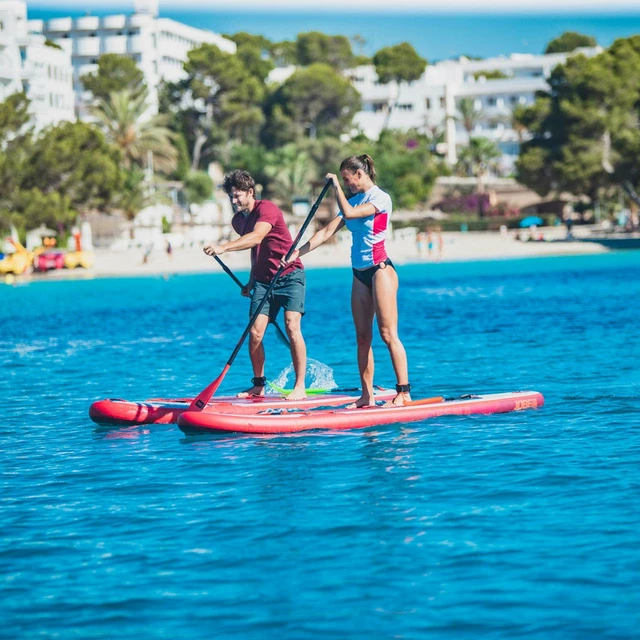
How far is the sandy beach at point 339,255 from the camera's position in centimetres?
5403

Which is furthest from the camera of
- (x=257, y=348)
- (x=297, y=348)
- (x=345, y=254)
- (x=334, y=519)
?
(x=345, y=254)

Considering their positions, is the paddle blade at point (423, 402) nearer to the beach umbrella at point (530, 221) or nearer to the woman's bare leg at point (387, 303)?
the woman's bare leg at point (387, 303)

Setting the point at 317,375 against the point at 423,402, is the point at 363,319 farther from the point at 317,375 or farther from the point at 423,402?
the point at 317,375

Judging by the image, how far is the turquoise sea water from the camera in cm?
601

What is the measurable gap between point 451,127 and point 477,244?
4589 centimetres

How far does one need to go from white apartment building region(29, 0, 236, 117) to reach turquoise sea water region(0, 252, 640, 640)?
101722 millimetres

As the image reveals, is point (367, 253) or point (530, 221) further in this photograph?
point (530, 221)

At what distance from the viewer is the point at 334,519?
7.67 metres

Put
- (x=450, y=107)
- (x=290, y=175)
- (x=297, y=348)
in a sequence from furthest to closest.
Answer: (x=450, y=107) → (x=290, y=175) → (x=297, y=348)

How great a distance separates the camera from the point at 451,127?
365ft

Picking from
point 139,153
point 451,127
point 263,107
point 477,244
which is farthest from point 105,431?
point 451,127

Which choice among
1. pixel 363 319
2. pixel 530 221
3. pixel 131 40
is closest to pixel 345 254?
pixel 530 221

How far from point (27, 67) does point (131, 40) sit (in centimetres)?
4294

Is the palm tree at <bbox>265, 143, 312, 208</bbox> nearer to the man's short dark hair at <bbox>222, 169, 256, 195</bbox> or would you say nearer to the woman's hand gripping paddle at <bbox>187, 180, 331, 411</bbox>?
the man's short dark hair at <bbox>222, 169, 256, 195</bbox>
